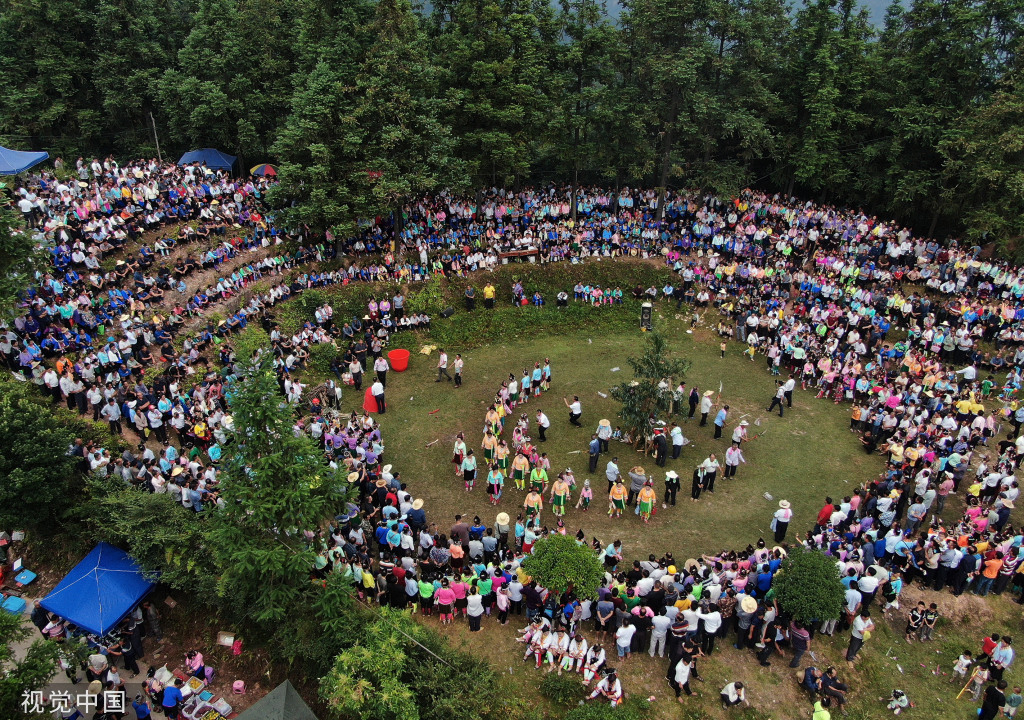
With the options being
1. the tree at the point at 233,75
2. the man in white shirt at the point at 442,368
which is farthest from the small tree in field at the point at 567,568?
the tree at the point at 233,75

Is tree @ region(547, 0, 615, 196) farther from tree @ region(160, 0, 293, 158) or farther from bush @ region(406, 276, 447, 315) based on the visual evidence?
tree @ region(160, 0, 293, 158)

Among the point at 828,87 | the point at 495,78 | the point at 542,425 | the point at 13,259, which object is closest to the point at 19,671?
the point at 13,259

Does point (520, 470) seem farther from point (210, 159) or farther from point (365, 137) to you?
point (210, 159)

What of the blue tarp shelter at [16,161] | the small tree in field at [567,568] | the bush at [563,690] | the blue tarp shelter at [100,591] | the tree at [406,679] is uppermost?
the blue tarp shelter at [16,161]

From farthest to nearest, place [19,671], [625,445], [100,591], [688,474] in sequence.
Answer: [625,445] < [688,474] < [100,591] < [19,671]

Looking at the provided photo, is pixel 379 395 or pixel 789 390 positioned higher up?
pixel 789 390

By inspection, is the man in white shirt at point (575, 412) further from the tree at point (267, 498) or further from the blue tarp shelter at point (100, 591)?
the blue tarp shelter at point (100, 591)

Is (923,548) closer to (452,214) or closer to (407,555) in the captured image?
(407,555)
